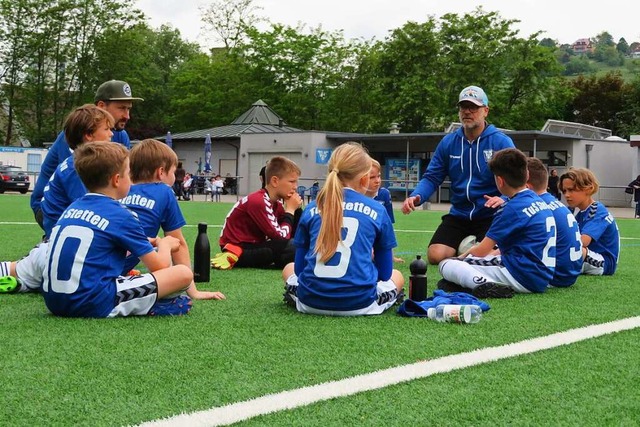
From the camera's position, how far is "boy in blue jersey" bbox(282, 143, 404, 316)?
5262mm

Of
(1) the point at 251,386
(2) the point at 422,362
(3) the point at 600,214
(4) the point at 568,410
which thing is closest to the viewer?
(4) the point at 568,410

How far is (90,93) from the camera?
64.6 m

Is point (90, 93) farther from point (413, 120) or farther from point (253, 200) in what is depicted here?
point (253, 200)

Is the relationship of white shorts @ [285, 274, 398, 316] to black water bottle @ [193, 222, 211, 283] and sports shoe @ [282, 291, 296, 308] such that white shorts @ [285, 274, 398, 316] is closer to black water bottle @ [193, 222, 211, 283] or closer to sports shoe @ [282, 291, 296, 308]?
sports shoe @ [282, 291, 296, 308]

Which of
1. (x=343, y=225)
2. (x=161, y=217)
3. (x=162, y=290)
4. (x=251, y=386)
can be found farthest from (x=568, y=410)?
(x=161, y=217)

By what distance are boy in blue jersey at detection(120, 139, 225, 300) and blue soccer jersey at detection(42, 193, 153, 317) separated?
41.0 inches

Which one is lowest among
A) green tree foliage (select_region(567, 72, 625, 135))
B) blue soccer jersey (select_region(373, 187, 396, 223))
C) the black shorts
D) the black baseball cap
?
the black shorts

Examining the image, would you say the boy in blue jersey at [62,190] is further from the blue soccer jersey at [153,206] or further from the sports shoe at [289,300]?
the sports shoe at [289,300]

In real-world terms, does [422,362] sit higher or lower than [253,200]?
lower

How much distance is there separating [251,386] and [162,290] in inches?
73.8

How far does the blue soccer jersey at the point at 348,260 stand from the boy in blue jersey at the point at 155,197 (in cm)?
113

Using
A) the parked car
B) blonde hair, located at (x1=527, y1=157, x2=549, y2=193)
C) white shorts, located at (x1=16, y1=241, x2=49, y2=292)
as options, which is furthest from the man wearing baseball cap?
the parked car

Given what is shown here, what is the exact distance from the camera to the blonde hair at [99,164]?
5.11 m

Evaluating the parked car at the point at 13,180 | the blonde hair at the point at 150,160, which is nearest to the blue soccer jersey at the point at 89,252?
the blonde hair at the point at 150,160
